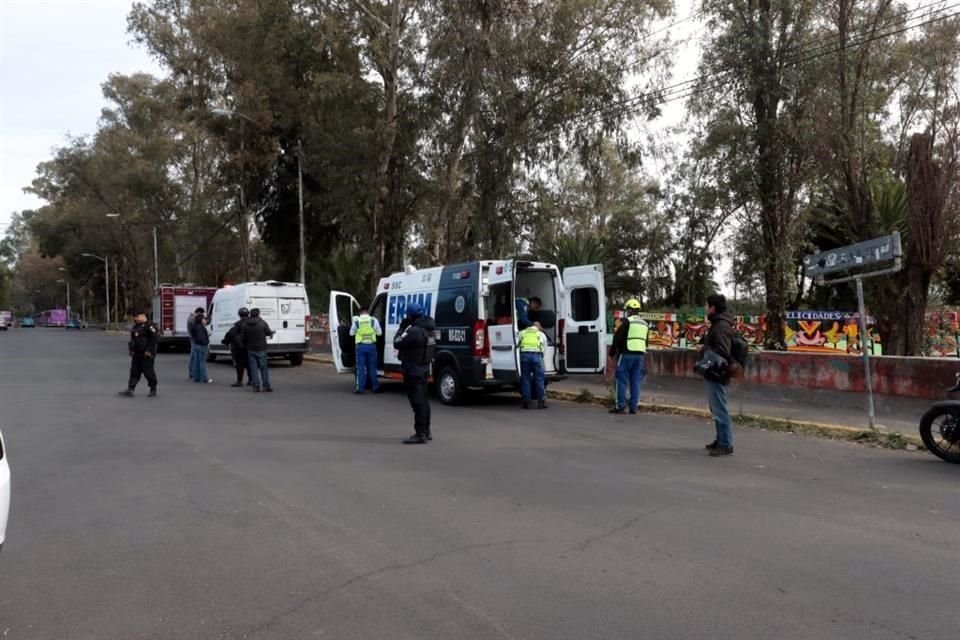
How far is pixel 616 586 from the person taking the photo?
15.2 feet

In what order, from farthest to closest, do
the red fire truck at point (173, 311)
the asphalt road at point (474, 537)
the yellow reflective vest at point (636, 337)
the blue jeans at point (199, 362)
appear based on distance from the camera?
1. the red fire truck at point (173, 311)
2. the blue jeans at point (199, 362)
3. the yellow reflective vest at point (636, 337)
4. the asphalt road at point (474, 537)

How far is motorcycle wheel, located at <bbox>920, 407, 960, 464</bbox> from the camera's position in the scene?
8.25 m

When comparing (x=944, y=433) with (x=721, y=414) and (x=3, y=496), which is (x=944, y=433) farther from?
(x=3, y=496)

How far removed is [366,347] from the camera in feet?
50.6

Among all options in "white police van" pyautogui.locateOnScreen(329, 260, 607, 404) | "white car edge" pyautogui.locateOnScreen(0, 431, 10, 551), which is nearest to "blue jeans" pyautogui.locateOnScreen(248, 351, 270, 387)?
"white police van" pyautogui.locateOnScreen(329, 260, 607, 404)

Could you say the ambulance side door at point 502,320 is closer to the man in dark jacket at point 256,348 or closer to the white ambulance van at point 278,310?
the man in dark jacket at point 256,348

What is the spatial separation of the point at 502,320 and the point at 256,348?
→ 5.77 metres

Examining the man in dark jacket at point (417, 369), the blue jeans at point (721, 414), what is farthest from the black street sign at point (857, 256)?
the man in dark jacket at point (417, 369)

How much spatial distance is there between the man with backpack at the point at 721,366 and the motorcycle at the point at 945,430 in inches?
77.5

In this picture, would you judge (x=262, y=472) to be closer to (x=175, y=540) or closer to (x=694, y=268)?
(x=175, y=540)

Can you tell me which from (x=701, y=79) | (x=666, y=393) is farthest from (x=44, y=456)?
(x=701, y=79)

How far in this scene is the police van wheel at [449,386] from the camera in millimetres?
13328

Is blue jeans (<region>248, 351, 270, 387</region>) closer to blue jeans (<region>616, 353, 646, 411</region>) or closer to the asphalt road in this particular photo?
the asphalt road

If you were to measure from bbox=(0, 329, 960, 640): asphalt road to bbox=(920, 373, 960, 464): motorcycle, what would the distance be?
0.69ft
